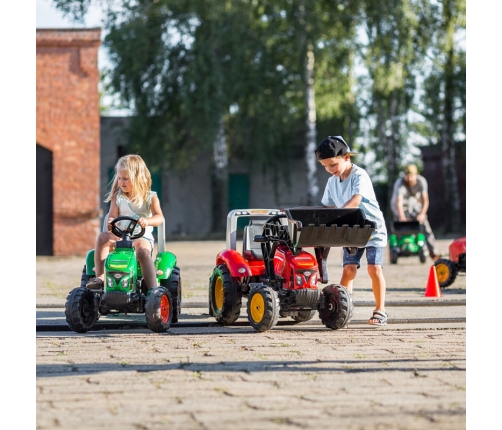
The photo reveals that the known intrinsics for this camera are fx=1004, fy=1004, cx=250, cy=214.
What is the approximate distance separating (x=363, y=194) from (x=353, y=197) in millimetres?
185

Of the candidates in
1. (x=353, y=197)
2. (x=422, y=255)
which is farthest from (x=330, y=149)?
(x=422, y=255)

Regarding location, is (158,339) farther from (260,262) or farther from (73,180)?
(73,180)

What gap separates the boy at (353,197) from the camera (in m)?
9.16

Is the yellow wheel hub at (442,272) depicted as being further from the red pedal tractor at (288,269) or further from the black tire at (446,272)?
the red pedal tractor at (288,269)

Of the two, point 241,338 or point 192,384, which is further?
point 241,338

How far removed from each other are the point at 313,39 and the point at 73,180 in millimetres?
12203

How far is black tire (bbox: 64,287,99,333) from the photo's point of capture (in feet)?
29.0

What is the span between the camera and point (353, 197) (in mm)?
9000

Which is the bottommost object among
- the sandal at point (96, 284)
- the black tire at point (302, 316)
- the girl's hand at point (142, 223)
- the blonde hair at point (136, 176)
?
the black tire at point (302, 316)

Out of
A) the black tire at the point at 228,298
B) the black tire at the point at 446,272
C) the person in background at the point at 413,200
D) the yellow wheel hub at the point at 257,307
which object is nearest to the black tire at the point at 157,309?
the black tire at the point at 228,298

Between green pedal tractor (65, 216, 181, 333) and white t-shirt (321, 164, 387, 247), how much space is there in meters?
1.84

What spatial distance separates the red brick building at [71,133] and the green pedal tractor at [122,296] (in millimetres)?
16280
